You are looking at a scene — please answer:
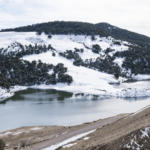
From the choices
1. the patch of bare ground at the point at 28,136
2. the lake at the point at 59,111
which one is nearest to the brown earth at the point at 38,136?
the patch of bare ground at the point at 28,136

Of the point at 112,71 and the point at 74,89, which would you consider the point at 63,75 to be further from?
the point at 112,71

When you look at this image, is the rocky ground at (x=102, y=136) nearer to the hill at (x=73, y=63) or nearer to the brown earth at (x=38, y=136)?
the brown earth at (x=38, y=136)

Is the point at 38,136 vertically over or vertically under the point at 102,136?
under

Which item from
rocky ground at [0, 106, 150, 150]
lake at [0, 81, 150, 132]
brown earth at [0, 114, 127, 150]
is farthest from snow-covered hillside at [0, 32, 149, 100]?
rocky ground at [0, 106, 150, 150]

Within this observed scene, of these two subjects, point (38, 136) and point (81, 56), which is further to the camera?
point (81, 56)

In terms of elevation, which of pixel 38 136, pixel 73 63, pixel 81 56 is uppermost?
pixel 81 56

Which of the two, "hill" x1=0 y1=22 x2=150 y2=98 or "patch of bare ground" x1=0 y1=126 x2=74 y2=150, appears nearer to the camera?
"patch of bare ground" x1=0 y1=126 x2=74 y2=150

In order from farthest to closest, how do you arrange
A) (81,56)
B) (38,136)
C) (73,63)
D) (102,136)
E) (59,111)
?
(81,56) → (73,63) → (59,111) → (38,136) → (102,136)

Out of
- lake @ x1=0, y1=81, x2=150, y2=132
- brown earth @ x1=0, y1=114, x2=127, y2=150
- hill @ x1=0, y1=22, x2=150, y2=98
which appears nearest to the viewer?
brown earth @ x1=0, y1=114, x2=127, y2=150

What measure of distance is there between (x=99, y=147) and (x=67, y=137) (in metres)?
9.95

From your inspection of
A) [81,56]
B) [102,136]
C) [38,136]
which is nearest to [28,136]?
[38,136]

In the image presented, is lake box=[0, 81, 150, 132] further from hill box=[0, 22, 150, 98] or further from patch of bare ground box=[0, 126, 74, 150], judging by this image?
hill box=[0, 22, 150, 98]

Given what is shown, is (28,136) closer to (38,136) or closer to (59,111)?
(38,136)

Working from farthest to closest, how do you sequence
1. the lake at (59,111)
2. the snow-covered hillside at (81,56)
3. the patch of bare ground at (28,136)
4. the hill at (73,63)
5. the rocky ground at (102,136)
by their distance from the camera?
the hill at (73,63) < the snow-covered hillside at (81,56) < the lake at (59,111) < the patch of bare ground at (28,136) < the rocky ground at (102,136)
